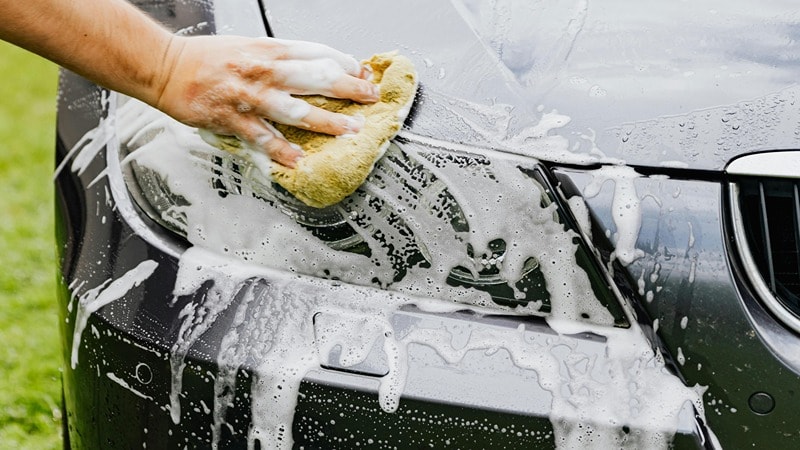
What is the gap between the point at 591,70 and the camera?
1560mm

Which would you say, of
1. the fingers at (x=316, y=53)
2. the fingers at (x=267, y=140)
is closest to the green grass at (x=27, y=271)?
the fingers at (x=267, y=140)

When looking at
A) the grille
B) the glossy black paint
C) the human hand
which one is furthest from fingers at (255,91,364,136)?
the grille

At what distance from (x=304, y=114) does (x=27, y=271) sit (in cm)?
255

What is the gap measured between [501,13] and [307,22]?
346 millimetres

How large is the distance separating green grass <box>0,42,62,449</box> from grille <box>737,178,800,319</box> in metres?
2.09

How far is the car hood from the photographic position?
1.49 metres

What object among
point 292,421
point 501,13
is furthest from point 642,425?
point 501,13

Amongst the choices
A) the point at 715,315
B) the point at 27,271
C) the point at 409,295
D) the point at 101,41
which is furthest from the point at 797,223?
the point at 27,271

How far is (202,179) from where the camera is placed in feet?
5.42

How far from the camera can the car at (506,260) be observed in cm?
146

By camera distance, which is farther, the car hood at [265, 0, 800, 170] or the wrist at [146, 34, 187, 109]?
the wrist at [146, 34, 187, 109]

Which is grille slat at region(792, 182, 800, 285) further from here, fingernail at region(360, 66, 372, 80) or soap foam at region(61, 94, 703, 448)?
fingernail at region(360, 66, 372, 80)

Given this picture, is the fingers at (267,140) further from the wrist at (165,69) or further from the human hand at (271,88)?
the wrist at (165,69)

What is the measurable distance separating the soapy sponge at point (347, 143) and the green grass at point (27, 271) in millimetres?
1612
